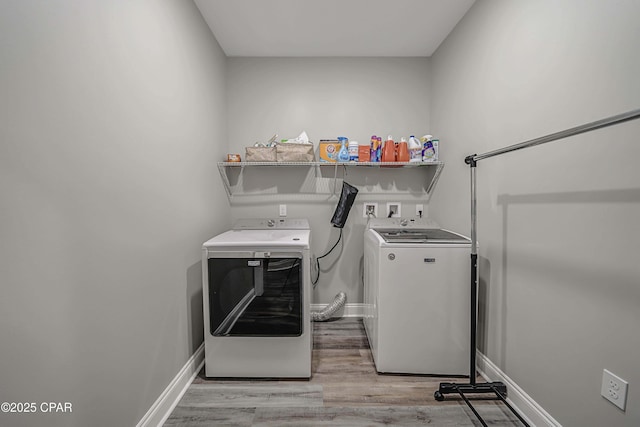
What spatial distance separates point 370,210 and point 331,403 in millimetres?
1516

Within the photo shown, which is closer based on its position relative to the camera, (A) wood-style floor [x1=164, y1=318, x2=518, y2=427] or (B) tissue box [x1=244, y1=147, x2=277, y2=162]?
(A) wood-style floor [x1=164, y1=318, x2=518, y2=427]

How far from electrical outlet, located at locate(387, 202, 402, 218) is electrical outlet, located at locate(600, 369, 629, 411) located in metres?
1.64

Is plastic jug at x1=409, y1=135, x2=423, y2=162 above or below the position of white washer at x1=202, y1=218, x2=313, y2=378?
above

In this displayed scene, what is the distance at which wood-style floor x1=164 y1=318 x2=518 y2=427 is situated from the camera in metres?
1.40

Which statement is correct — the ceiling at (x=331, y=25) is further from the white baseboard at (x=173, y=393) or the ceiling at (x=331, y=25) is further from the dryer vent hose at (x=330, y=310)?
the white baseboard at (x=173, y=393)

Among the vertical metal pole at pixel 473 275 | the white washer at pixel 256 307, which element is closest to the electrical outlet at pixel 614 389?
the vertical metal pole at pixel 473 275

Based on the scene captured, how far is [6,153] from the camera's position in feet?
2.34

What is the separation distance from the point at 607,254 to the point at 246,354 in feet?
5.94

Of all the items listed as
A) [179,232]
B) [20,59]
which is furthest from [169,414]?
[20,59]

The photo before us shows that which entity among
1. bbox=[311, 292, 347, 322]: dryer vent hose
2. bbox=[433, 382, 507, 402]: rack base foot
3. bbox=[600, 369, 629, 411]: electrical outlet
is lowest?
bbox=[433, 382, 507, 402]: rack base foot

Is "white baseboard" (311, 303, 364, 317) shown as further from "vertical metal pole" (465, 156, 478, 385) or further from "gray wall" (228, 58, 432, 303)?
"vertical metal pole" (465, 156, 478, 385)

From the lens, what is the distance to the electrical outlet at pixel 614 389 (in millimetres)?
941

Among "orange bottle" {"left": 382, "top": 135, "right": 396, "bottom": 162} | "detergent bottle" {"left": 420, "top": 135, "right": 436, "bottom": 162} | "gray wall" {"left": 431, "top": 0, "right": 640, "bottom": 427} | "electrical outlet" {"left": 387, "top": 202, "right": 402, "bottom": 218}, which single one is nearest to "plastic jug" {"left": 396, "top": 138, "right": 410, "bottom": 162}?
"orange bottle" {"left": 382, "top": 135, "right": 396, "bottom": 162}

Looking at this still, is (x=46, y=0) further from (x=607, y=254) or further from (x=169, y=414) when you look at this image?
(x=607, y=254)
